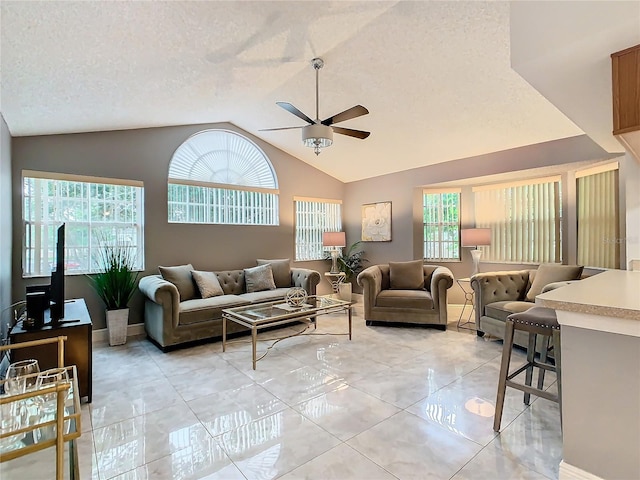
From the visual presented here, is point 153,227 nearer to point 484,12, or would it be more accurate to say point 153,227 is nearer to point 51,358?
point 51,358

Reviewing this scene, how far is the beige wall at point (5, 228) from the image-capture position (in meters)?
2.95

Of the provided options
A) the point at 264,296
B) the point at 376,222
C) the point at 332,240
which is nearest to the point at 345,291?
the point at 332,240

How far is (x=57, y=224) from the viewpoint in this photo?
387cm

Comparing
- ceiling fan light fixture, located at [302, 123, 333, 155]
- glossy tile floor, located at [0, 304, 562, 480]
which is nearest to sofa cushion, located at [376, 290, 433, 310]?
glossy tile floor, located at [0, 304, 562, 480]

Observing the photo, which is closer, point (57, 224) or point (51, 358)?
point (51, 358)

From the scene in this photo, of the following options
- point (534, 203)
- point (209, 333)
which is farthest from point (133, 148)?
point (534, 203)

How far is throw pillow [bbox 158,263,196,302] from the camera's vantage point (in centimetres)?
420

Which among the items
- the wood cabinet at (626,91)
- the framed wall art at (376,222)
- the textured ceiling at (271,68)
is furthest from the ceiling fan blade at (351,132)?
the framed wall art at (376,222)

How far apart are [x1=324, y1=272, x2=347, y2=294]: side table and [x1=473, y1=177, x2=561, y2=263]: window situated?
2.42 metres

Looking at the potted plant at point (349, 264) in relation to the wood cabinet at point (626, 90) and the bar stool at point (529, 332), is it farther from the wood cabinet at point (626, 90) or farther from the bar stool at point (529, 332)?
the wood cabinet at point (626, 90)

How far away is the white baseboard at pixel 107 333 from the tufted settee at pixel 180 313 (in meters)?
0.19

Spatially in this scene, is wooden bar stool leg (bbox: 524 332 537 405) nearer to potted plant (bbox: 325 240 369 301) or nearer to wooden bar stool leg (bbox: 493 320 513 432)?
wooden bar stool leg (bbox: 493 320 513 432)

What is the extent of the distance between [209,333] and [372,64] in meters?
3.49

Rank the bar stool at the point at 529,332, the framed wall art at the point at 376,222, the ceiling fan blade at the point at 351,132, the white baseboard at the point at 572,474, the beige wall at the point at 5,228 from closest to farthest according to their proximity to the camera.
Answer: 1. the white baseboard at the point at 572,474
2. the bar stool at the point at 529,332
3. the beige wall at the point at 5,228
4. the ceiling fan blade at the point at 351,132
5. the framed wall art at the point at 376,222
